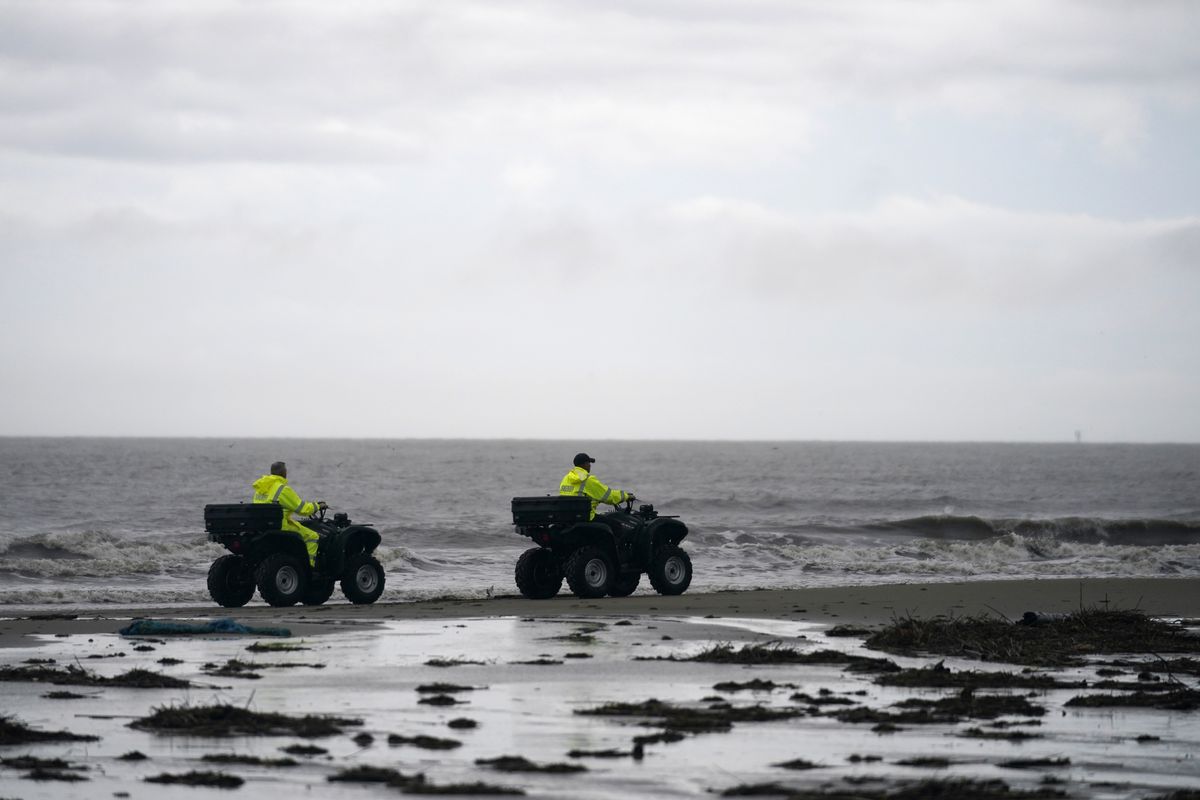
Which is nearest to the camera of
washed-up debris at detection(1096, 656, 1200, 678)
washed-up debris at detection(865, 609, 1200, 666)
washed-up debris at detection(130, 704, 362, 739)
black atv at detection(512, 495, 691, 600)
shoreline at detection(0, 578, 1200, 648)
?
washed-up debris at detection(130, 704, 362, 739)

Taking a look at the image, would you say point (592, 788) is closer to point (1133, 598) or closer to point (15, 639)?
point (15, 639)

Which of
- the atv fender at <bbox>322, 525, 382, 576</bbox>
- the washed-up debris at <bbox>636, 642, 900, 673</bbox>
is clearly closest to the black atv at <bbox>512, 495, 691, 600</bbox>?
the atv fender at <bbox>322, 525, 382, 576</bbox>

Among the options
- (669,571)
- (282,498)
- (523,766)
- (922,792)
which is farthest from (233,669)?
(669,571)

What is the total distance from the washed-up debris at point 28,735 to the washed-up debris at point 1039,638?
19.8 feet

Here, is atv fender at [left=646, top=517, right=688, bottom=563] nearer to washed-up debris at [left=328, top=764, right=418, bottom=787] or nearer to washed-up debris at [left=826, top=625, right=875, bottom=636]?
washed-up debris at [left=826, top=625, right=875, bottom=636]

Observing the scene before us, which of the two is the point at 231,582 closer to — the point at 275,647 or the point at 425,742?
the point at 275,647

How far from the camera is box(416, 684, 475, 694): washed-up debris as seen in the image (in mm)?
8961

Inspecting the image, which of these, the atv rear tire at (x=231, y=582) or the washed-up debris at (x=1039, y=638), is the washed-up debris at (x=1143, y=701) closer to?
the washed-up debris at (x=1039, y=638)

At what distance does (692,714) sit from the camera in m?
8.11

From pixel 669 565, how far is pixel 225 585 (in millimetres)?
4836

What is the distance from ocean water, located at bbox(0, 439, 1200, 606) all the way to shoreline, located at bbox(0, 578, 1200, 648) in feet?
9.91

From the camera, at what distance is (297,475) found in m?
82.9

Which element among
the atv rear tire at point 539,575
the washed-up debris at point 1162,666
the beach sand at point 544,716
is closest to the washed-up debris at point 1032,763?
the beach sand at point 544,716

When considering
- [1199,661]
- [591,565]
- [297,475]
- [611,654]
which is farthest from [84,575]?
[297,475]
